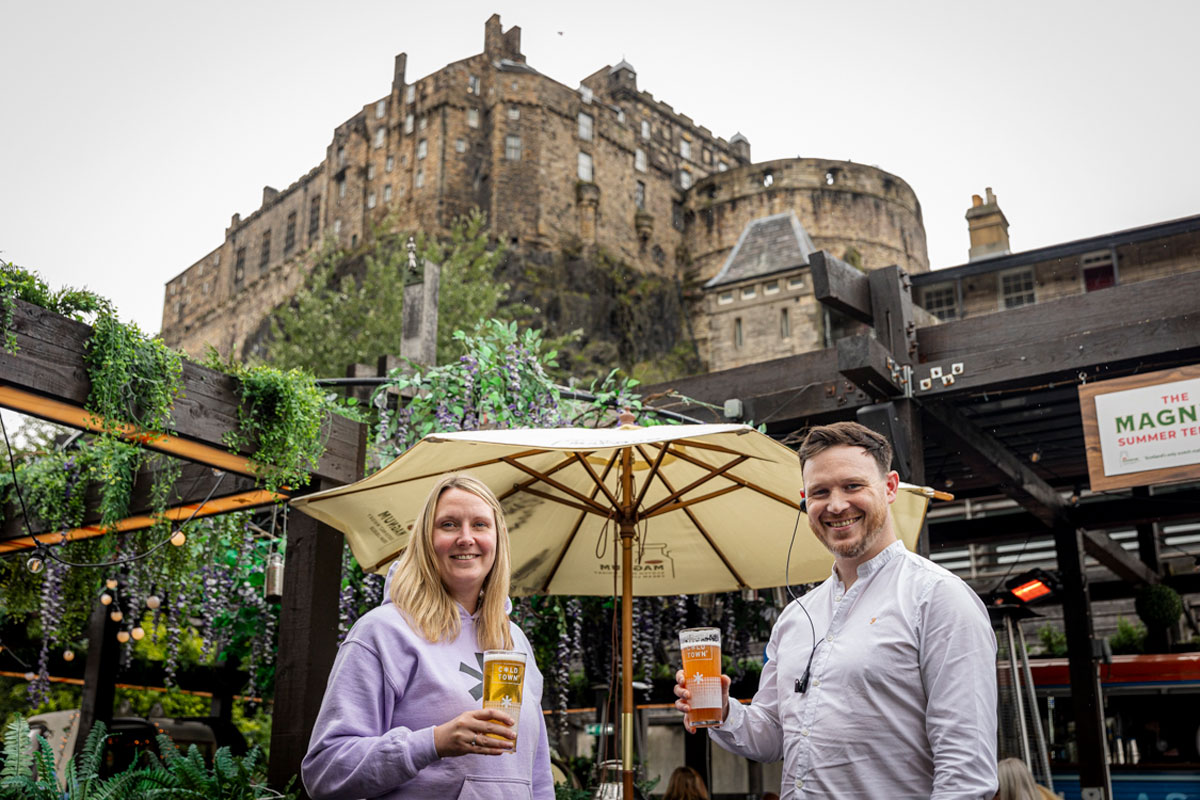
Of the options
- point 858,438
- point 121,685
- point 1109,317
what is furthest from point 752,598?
point 121,685

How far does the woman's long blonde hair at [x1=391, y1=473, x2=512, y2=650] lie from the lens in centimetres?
208

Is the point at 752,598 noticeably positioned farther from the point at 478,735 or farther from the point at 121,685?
the point at 121,685

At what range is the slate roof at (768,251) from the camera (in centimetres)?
3538

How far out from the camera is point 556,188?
42906 mm

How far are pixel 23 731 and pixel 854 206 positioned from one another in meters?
44.0

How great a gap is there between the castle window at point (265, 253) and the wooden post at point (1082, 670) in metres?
47.4

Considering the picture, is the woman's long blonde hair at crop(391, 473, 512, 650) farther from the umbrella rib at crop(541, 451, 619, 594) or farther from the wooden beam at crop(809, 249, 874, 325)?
the wooden beam at crop(809, 249, 874, 325)

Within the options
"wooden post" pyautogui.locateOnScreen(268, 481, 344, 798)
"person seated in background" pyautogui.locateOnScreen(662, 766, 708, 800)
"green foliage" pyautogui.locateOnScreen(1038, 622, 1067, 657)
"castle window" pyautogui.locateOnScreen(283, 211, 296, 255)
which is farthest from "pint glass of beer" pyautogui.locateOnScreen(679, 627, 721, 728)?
"castle window" pyautogui.locateOnScreen(283, 211, 296, 255)

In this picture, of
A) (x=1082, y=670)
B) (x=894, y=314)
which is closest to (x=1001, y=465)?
(x=894, y=314)

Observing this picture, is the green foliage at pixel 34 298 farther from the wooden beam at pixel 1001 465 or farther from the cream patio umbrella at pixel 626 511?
the wooden beam at pixel 1001 465

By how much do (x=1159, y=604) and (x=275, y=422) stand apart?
971 centimetres

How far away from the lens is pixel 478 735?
5.87 feet

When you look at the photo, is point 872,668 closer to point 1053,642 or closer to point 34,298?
point 34,298

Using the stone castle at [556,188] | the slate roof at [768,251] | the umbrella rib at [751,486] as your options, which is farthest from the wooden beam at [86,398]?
the stone castle at [556,188]
